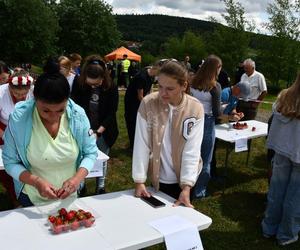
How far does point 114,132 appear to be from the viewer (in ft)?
12.7

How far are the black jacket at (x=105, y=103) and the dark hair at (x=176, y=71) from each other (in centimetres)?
166

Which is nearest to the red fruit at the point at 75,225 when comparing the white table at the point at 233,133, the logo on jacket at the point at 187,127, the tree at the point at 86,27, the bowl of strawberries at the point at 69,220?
the bowl of strawberries at the point at 69,220

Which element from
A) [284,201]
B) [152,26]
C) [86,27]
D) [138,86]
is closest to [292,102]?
[284,201]

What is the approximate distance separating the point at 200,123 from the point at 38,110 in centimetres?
91

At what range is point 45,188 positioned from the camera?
6.02 ft

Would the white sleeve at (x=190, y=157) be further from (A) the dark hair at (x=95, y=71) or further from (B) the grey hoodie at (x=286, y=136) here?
(A) the dark hair at (x=95, y=71)

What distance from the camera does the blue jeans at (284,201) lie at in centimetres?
314

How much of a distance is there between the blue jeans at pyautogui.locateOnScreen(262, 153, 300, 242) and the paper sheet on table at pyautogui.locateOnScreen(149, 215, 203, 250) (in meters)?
1.57

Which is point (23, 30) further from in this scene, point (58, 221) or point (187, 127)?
point (58, 221)

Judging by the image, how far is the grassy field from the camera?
3.44 meters

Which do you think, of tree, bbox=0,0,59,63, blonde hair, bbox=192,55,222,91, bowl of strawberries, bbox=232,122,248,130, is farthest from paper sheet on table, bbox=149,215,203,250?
tree, bbox=0,0,59,63

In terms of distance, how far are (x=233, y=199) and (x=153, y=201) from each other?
2.50 m

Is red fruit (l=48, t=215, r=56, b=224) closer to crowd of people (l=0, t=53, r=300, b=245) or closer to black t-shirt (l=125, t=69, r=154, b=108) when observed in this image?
crowd of people (l=0, t=53, r=300, b=245)

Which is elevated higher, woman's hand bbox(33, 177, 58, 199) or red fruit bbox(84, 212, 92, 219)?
woman's hand bbox(33, 177, 58, 199)
